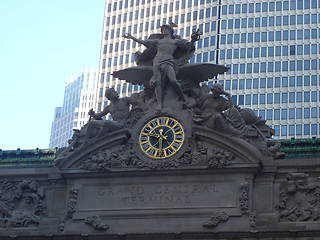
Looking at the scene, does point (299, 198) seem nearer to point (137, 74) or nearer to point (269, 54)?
point (137, 74)

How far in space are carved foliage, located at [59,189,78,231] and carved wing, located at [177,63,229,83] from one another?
9164mm

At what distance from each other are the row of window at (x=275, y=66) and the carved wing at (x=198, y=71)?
52.6 m

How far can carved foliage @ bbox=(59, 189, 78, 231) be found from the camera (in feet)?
192

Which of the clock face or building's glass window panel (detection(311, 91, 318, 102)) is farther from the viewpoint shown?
building's glass window panel (detection(311, 91, 318, 102))

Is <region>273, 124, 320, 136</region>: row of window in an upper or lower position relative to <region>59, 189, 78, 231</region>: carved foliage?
upper

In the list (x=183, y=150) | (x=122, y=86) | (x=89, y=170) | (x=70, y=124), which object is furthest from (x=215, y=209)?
(x=70, y=124)

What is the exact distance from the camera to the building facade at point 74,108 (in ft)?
594

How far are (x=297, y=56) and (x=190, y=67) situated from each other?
179 feet

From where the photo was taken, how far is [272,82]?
370 ft

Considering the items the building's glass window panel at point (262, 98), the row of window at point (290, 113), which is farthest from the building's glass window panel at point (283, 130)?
the building's glass window panel at point (262, 98)

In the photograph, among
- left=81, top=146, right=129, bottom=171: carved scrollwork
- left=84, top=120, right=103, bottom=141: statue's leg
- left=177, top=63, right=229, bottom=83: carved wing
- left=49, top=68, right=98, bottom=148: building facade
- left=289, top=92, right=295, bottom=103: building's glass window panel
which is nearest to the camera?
left=81, top=146, right=129, bottom=171: carved scrollwork

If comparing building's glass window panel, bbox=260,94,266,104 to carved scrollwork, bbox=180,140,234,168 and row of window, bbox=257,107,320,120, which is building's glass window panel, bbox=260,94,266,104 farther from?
carved scrollwork, bbox=180,140,234,168

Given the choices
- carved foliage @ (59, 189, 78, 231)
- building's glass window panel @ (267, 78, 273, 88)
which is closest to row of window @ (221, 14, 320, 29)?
building's glass window panel @ (267, 78, 273, 88)

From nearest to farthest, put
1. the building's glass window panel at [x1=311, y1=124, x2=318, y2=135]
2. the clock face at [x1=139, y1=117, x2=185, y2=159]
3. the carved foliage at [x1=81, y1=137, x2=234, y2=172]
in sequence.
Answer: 1. the carved foliage at [x1=81, y1=137, x2=234, y2=172]
2. the clock face at [x1=139, y1=117, x2=185, y2=159]
3. the building's glass window panel at [x1=311, y1=124, x2=318, y2=135]
